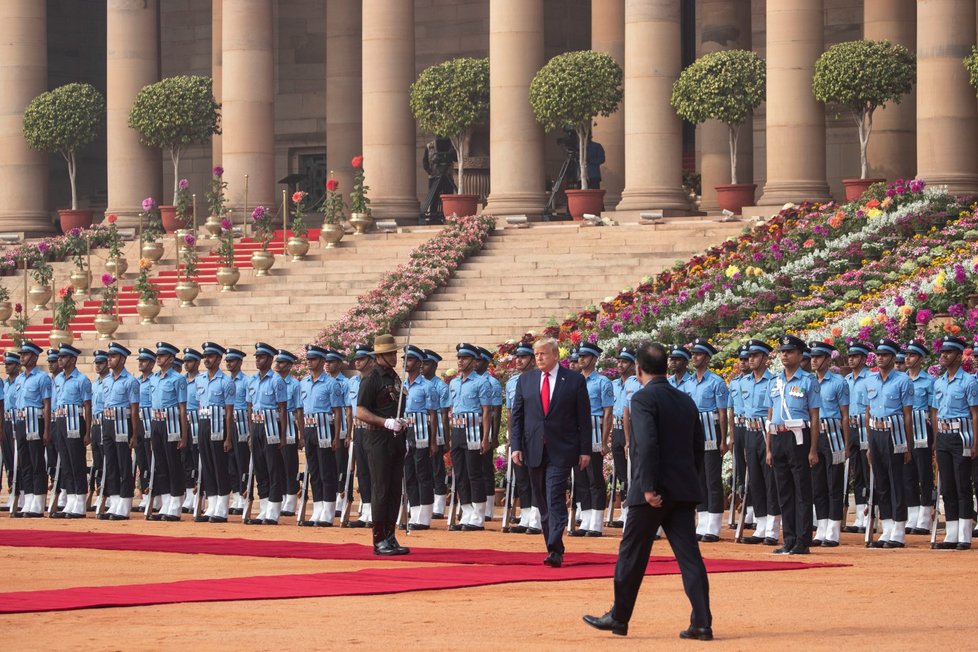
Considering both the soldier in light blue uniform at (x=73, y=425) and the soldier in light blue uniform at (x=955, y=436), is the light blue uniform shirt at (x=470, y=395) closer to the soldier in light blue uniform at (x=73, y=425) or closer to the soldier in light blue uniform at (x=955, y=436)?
the soldier in light blue uniform at (x=73, y=425)

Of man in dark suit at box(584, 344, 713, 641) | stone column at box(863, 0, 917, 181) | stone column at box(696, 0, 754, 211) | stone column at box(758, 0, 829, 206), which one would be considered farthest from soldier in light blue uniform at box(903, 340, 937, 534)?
stone column at box(696, 0, 754, 211)

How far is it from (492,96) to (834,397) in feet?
69.7

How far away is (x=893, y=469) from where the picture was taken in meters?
19.6

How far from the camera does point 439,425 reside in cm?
2262

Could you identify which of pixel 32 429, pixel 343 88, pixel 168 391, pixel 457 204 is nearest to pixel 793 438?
pixel 168 391

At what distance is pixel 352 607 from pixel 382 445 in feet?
15.5

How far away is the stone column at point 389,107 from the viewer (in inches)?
1630

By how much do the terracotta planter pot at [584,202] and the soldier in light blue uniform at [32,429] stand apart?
51.5ft

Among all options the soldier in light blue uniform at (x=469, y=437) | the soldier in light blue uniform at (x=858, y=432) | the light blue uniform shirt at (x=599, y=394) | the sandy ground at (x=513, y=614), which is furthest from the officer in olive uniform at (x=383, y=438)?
the soldier in light blue uniform at (x=858, y=432)

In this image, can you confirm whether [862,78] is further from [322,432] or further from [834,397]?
[834,397]

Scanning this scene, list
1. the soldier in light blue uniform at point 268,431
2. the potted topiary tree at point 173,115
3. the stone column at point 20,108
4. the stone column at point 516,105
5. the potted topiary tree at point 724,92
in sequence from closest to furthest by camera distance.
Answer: the soldier in light blue uniform at point 268,431 < the potted topiary tree at point 724,92 < the stone column at point 516,105 < the potted topiary tree at point 173,115 < the stone column at point 20,108

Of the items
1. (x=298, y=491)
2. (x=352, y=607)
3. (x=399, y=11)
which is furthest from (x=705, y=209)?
(x=352, y=607)

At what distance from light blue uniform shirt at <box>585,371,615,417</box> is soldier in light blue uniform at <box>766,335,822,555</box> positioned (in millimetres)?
3037

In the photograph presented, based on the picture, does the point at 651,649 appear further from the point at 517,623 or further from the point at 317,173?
the point at 317,173
